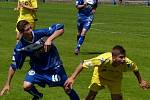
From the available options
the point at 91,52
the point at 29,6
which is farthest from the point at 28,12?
the point at 91,52

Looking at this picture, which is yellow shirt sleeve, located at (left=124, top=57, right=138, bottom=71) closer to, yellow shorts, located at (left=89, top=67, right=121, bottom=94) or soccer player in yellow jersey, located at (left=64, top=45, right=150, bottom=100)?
soccer player in yellow jersey, located at (left=64, top=45, right=150, bottom=100)

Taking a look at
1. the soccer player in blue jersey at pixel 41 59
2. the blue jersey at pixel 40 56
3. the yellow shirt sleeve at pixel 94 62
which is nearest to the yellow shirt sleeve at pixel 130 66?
the yellow shirt sleeve at pixel 94 62

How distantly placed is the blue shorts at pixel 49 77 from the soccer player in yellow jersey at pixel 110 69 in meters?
0.61

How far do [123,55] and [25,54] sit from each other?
1680 millimetres

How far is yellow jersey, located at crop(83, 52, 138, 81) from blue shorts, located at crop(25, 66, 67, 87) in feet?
2.11

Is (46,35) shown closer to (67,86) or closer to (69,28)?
(67,86)

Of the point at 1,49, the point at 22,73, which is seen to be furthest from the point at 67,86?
the point at 1,49

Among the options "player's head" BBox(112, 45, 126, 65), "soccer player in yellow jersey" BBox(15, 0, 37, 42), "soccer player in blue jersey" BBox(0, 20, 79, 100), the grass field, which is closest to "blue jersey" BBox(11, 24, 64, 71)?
"soccer player in blue jersey" BBox(0, 20, 79, 100)

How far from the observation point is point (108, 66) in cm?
913

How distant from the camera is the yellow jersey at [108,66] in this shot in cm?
887

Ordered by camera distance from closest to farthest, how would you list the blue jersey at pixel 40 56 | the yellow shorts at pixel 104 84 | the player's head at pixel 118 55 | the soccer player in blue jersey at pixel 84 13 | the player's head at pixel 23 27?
the player's head at pixel 118 55, the player's head at pixel 23 27, the blue jersey at pixel 40 56, the yellow shorts at pixel 104 84, the soccer player in blue jersey at pixel 84 13

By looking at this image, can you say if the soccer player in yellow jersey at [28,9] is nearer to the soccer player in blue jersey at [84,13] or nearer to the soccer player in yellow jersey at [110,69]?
the soccer player in blue jersey at [84,13]

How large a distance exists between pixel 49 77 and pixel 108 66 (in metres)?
1.01

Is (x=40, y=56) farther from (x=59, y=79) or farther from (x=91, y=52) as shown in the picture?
(x=91, y=52)
